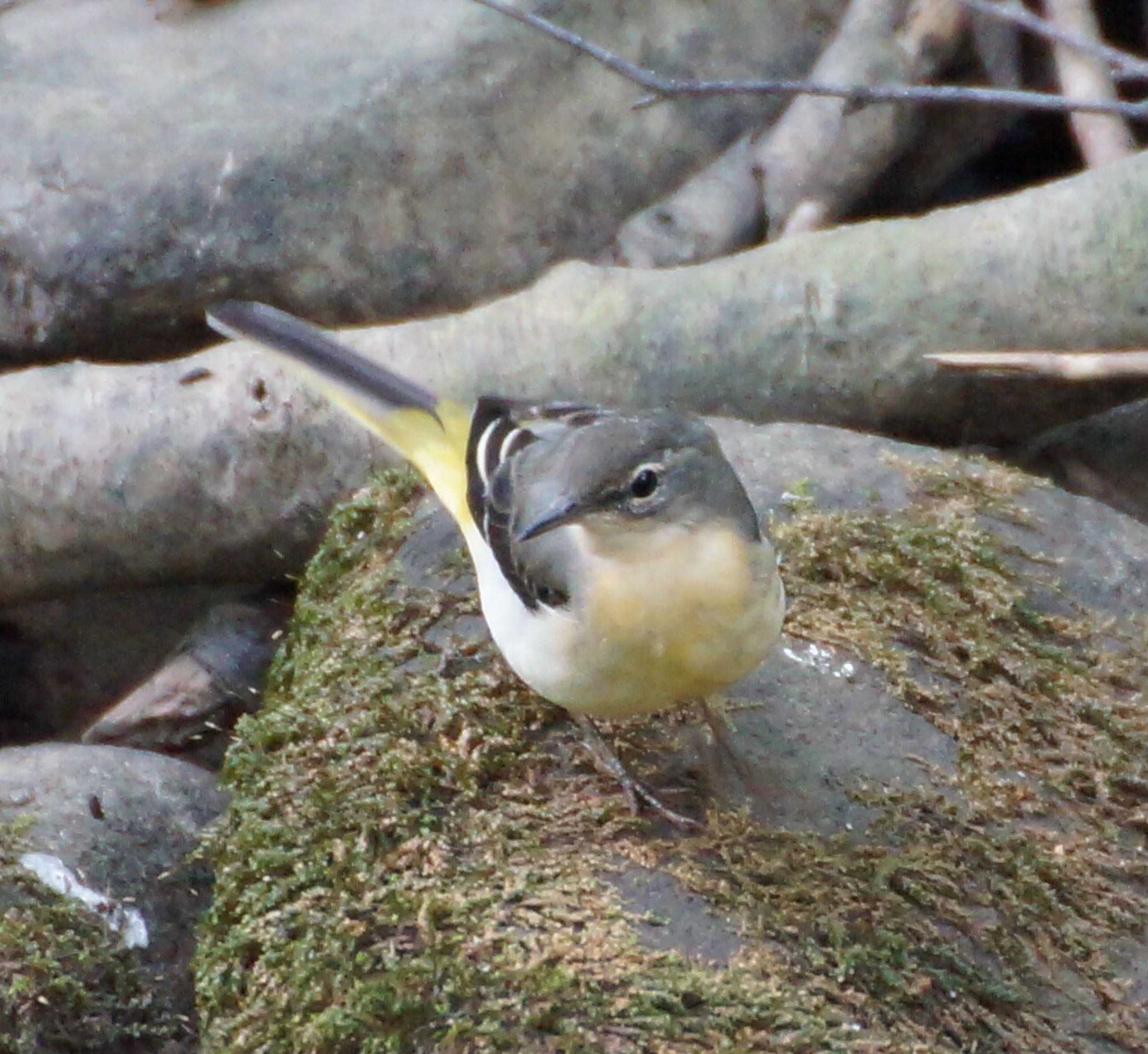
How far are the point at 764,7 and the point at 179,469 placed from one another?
3257mm

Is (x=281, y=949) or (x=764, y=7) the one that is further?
(x=764, y=7)

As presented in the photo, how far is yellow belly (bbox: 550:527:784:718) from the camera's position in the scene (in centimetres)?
283

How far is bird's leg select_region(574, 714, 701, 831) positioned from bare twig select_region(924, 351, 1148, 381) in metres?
2.19

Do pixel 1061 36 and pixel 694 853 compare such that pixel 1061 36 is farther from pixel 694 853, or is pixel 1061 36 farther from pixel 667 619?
pixel 694 853

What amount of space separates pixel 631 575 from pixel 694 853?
619mm

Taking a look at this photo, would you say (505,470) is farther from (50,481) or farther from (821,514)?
(50,481)

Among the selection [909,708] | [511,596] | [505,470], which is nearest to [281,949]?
[511,596]

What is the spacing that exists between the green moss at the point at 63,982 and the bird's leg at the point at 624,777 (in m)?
1.13

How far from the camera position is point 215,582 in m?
5.28

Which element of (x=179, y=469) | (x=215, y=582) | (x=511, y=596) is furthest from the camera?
(x=215, y=582)

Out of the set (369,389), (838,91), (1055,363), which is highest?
(838,91)

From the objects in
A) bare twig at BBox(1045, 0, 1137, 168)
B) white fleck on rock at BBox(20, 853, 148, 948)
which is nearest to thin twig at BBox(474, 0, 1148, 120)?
bare twig at BBox(1045, 0, 1137, 168)

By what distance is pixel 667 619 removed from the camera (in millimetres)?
2830

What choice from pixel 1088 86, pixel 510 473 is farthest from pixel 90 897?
pixel 1088 86
